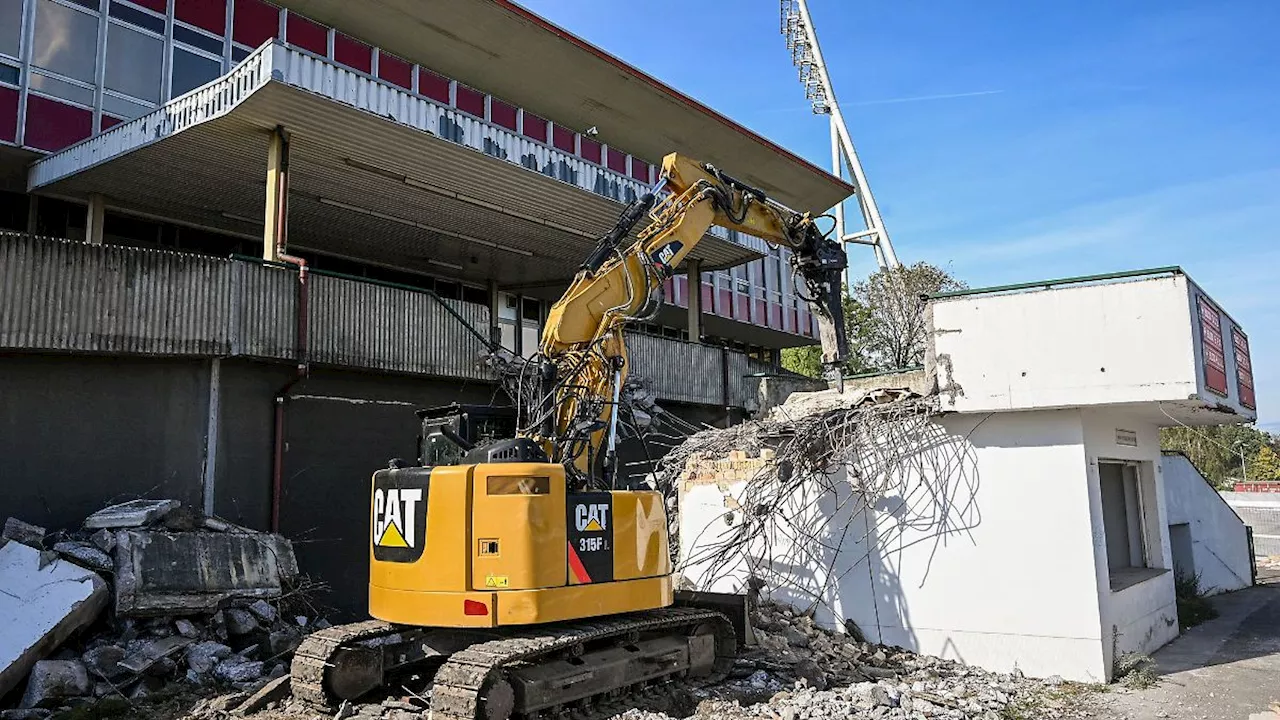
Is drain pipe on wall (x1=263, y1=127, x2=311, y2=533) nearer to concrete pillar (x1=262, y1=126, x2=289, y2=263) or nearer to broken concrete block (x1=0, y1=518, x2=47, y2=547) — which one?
concrete pillar (x1=262, y1=126, x2=289, y2=263)

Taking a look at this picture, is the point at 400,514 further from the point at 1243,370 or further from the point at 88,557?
the point at 1243,370

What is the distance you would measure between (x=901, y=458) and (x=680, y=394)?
8648 mm

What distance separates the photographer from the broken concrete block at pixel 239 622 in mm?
10102

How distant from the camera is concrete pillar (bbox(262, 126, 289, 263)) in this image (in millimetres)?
12930

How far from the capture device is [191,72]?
1541 centimetres

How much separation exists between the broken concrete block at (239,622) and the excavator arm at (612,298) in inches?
170

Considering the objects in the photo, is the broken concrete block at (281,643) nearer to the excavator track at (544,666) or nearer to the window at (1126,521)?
the excavator track at (544,666)

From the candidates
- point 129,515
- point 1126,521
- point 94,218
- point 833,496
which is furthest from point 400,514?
point 1126,521

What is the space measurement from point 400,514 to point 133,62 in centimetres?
1122

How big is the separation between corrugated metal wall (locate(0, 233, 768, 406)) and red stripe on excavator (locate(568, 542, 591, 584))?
6545 mm

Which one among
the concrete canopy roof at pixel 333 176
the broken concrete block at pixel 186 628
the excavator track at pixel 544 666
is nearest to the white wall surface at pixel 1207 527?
the concrete canopy roof at pixel 333 176

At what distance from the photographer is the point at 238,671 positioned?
934 cm

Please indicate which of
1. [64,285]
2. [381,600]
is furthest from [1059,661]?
[64,285]

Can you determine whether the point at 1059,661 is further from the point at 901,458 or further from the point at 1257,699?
the point at 901,458
